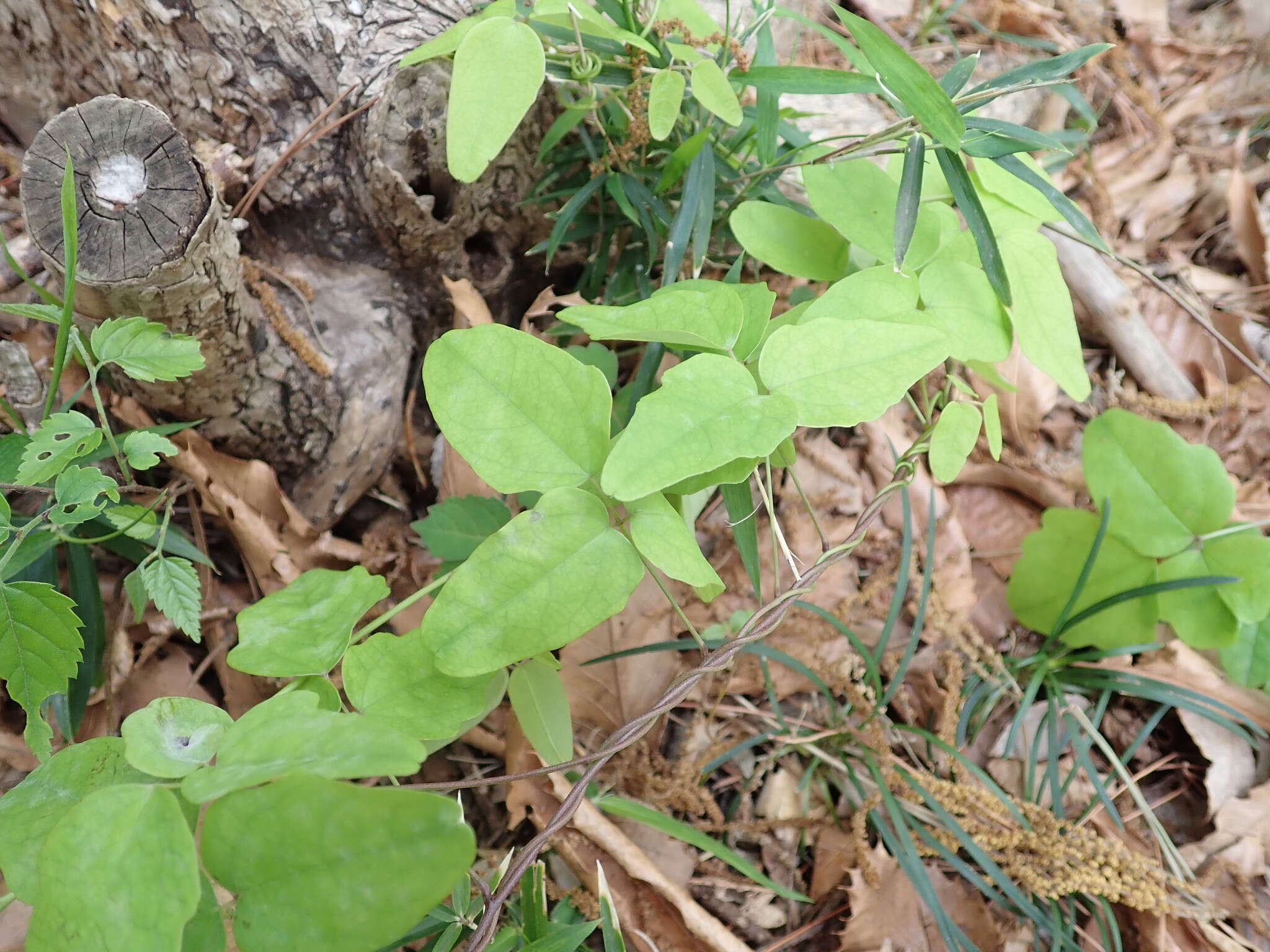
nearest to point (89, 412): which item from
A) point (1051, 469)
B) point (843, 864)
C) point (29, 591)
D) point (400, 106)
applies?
point (29, 591)

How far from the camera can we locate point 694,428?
2.34 feet

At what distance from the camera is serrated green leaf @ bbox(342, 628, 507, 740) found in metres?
0.74

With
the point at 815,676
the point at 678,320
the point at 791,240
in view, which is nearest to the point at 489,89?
the point at 678,320

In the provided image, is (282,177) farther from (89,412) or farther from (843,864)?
(843,864)

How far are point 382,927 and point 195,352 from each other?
73cm

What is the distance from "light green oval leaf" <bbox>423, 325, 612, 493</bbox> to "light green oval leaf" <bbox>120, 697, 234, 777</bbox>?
1.08 ft

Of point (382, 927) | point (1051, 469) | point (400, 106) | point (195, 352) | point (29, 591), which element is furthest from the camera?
point (1051, 469)

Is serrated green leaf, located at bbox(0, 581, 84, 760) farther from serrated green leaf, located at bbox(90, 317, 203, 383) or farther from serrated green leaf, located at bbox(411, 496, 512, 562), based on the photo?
serrated green leaf, located at bbox(411, 496, 512, 562)

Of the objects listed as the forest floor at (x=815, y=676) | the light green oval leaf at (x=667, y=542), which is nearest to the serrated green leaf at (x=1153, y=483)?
the forest floor at (x=815, y=676)

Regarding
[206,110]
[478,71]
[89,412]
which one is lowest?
[89,412]

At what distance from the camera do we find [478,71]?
2.84 ft

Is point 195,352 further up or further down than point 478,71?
further down

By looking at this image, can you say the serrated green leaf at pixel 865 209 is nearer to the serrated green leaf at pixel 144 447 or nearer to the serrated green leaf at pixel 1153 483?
the serrated green leaf at pixel 1153 483

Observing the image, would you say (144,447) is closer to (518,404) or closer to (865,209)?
(518,404)
